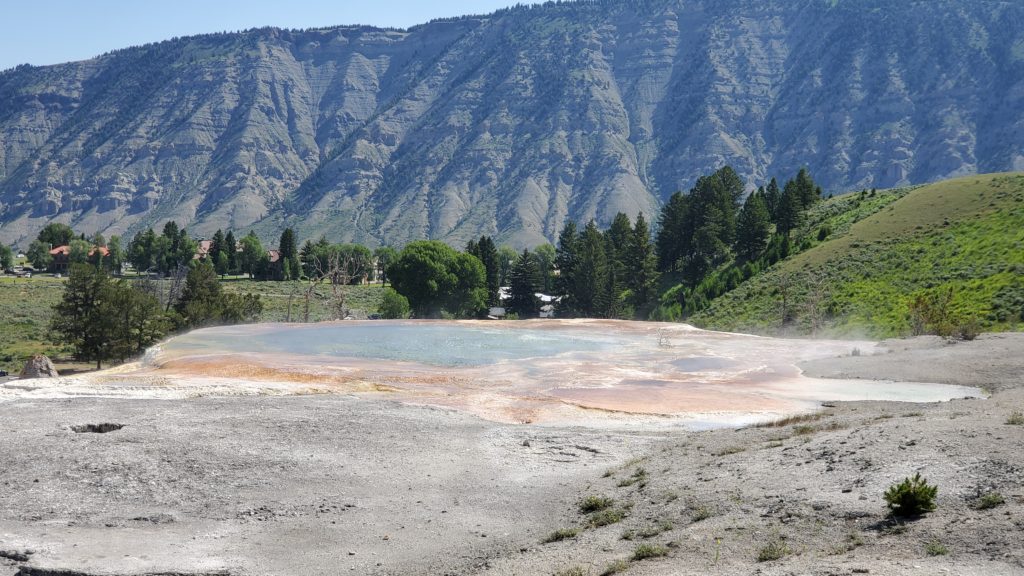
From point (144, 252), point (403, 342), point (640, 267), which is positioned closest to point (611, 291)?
point (640, 267)

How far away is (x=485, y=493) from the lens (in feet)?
58.9

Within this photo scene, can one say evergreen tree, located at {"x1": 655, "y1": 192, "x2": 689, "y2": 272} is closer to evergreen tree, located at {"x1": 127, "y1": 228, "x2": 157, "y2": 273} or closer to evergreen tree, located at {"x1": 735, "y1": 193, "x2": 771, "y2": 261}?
evergreen tree, located at {"x1": 735, "y1": 193, "x2": 771, "y2": 261}

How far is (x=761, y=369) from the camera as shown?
1455 inches

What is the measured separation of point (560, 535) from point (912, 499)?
242 inches

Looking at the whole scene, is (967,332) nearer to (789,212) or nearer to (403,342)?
(403,342)

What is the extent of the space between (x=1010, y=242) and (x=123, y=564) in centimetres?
6125

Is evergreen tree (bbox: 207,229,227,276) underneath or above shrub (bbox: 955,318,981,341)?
above

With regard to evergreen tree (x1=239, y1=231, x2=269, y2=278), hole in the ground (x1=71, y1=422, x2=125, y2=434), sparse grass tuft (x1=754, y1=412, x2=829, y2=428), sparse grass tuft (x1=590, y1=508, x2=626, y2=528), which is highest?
evergreen tree (x1=239, y1=231, x2=269, y2=278)

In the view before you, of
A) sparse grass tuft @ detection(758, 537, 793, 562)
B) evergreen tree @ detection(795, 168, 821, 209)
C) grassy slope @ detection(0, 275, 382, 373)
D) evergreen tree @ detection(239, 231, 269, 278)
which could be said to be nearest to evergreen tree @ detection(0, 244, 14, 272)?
grassy slope @ detection(0, 275, 382, 373)

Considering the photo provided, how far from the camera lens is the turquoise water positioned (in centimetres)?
4081

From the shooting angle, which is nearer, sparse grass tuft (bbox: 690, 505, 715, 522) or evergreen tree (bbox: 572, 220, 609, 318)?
sparse grass tuft (bbox: 690, 505, 715, 522)

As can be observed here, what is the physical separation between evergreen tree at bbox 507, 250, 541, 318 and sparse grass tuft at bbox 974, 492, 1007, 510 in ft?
280

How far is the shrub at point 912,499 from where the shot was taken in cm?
1335

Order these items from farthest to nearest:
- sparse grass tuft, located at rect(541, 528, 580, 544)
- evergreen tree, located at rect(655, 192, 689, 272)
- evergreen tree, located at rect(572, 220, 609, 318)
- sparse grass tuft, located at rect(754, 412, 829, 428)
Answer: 1. evergreen tree, located at rect(655, 192, 689, 272)
2. evergreen tree, located at rect(572, 220, 609, 318)
3. sparse grass tuft, located at rect(754, 412, 829, 428)
4. sparse grass tuft, located at rect(541, 528, 580, 544)
